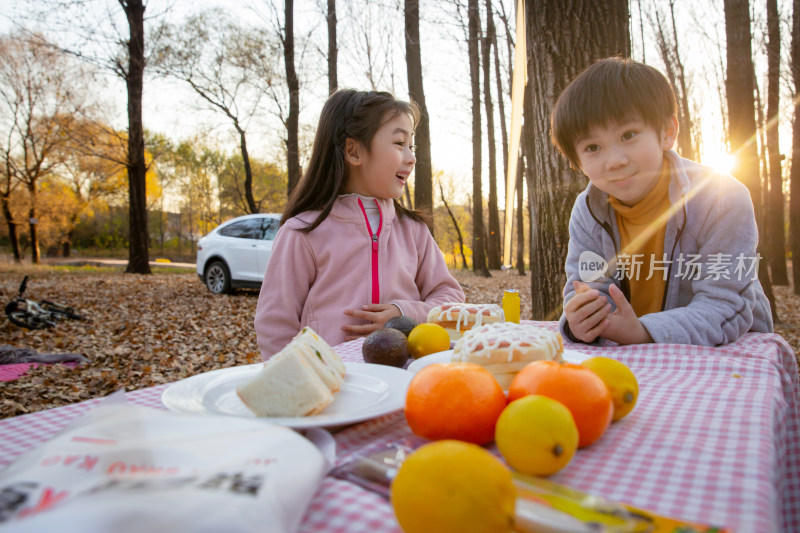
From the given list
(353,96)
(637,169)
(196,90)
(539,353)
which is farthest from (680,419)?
(196,90)

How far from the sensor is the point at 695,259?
1.87 m

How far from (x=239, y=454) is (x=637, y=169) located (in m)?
1.66

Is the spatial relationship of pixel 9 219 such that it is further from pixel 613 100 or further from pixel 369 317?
pixel 613 100

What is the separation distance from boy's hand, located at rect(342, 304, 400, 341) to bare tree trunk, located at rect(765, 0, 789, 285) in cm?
897

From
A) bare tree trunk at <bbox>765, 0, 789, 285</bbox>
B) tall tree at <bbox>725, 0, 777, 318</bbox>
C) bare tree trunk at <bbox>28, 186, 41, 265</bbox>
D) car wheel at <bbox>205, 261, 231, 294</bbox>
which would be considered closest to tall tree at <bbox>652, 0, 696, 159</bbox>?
bare tree trunk at <bbox>765, 0, 789, 285</bbox>

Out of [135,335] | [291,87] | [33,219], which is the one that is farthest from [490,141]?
[33,219]

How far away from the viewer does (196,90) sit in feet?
49.9

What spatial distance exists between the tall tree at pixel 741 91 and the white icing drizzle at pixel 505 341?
24.4 feet

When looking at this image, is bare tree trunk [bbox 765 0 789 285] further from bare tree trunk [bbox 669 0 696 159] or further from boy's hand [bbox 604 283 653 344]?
boy's hand [bbox 604 283 653 344]

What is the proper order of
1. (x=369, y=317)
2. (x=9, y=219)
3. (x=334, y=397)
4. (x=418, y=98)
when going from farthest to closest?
(x=9, y=219) < (x=418, y=98) < (x=369, y=317) < (x=334, y=397)

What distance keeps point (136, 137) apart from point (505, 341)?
51.1 feet

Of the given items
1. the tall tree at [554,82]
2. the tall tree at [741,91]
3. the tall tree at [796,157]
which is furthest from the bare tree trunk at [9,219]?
the tall tree at [796,157]

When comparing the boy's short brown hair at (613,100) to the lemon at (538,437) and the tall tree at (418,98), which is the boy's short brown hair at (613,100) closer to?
the lemon at (538,437)

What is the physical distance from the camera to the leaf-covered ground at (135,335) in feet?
15.9
